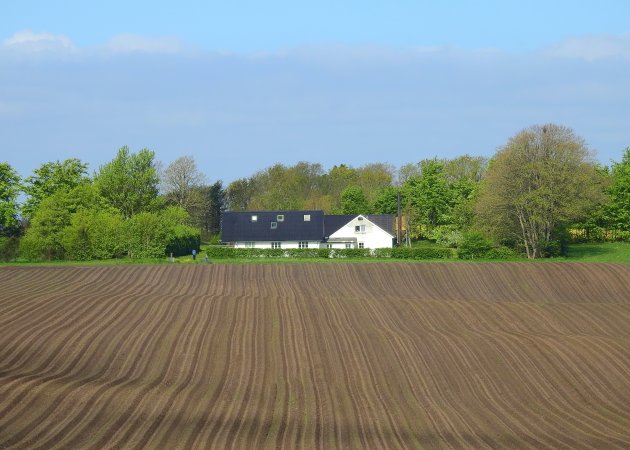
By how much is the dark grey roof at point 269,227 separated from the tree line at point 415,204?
3.25 metres

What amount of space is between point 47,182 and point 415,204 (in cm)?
3443

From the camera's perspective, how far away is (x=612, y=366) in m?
22.8

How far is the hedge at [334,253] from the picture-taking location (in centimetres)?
5856

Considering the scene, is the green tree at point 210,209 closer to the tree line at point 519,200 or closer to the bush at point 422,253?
the tree line at point 519,200

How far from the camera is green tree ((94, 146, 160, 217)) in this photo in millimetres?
79750

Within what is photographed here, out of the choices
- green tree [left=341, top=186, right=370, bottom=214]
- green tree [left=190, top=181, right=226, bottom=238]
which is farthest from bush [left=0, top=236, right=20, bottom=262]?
green tree [left=341, top=186, right=370, bottom=214]

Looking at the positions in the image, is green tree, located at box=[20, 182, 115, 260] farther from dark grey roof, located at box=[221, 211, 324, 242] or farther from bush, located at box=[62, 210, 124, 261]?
dark grey roof, located at box=[221, 211, 324, 242]

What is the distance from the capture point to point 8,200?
6800 centimetres

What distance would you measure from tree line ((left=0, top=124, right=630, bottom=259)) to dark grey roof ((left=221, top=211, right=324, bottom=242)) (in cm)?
325

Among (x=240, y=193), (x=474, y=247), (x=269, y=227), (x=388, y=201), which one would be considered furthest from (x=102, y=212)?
(x=240, y=193)

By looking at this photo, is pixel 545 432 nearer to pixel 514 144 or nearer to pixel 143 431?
pixel 143 431

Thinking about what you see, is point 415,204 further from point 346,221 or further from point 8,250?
point 8,250

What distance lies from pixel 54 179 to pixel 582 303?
51.4m

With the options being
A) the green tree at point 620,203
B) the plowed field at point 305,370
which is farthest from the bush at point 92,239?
the green tree at point 620,203
